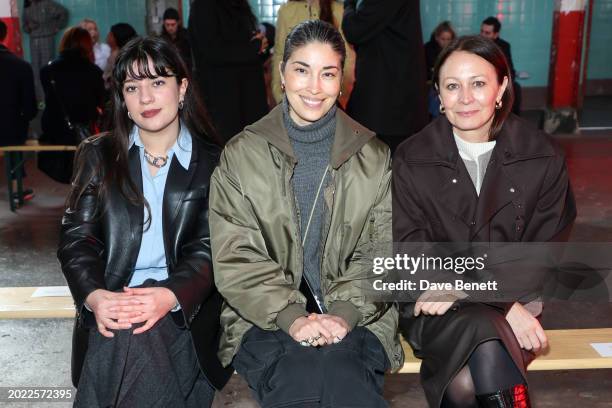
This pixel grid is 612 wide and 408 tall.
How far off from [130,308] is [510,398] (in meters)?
1.22

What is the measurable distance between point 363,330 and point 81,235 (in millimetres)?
1081

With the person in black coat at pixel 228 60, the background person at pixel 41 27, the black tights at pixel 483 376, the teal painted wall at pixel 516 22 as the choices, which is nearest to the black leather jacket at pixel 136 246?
the black tights at pixel 483 376

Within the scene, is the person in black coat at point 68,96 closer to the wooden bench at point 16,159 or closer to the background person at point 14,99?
the wooden bench at point 16,159

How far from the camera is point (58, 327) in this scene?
14.1 ft

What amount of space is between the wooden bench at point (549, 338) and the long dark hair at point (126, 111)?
0.52 meters

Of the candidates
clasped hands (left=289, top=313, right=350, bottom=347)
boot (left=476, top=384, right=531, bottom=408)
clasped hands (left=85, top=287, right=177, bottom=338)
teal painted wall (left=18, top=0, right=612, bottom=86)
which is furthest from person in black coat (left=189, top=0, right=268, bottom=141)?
teal painted wall (left=18, top=0, right=612, bottom=86)

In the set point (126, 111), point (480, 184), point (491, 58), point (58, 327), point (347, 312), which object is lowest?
point (58, 327)

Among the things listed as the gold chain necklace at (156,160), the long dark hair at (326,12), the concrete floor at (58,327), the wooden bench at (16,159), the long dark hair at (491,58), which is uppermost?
the long dark hair at (326,12)

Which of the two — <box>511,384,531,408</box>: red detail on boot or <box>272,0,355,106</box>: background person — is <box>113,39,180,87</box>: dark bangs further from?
<box>272,0,355,106</box>: background person

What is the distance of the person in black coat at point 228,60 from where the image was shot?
17.0ft

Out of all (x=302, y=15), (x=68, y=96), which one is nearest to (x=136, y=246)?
(x=302, y=15)

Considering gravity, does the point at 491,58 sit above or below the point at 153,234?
above

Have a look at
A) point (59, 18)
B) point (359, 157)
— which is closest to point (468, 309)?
point (359, 157)

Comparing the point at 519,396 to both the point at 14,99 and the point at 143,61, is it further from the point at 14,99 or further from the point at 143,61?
the point at 14,99
